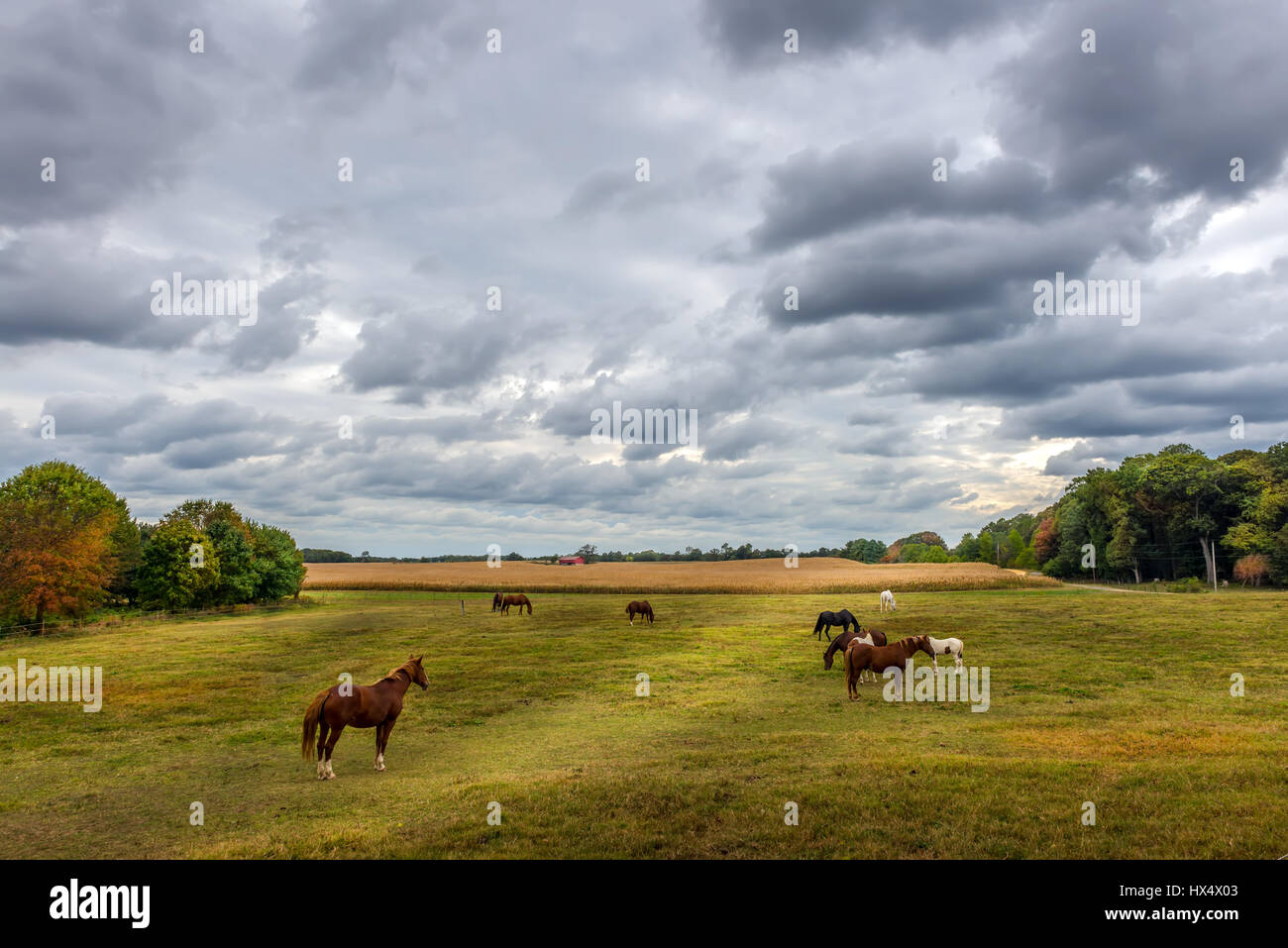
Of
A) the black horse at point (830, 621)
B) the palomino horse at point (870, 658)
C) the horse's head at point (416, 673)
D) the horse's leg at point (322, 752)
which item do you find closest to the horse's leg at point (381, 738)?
the horse's leg at point (322, 752)

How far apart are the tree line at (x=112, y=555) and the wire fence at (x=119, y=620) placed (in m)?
0.99

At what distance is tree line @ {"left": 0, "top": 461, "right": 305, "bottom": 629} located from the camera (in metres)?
50.6

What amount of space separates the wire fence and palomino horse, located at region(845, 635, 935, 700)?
5605 centimetres

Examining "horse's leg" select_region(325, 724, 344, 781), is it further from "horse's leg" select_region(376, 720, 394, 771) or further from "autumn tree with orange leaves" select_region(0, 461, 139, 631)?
"autumn tree with orange leaves" select_region(0, 461, 139, 631)

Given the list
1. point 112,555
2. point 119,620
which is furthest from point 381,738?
point 112,555

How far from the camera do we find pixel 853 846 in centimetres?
973

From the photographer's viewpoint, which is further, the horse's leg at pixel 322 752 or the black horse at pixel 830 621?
the black horse at pixel 830 621

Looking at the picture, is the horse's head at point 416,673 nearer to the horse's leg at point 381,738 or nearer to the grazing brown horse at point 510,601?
the horse's leg at point 381,738

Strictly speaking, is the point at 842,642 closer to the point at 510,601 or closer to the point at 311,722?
the point at 311,722

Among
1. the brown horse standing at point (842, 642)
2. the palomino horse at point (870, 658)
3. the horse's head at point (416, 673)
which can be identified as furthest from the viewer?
the brown horse standing at point (842, 642)

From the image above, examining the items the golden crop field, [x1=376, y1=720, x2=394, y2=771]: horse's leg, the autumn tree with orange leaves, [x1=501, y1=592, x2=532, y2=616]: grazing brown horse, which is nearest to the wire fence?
the autumn tree with orange leaves

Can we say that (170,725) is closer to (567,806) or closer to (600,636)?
(567,806)

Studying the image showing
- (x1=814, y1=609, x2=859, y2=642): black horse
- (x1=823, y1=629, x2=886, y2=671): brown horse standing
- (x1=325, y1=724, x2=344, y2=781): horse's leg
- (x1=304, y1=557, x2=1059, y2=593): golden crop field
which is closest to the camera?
(x1=325, y1=724, x2=344, y2=781): horse's leg

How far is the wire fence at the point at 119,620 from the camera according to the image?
47750mm
